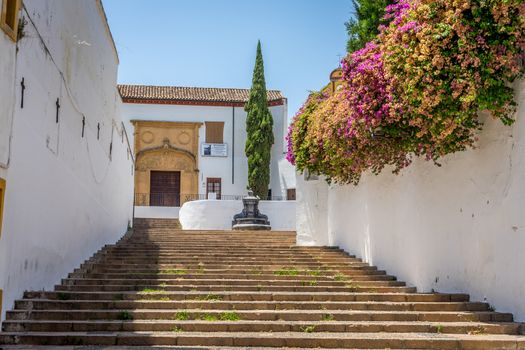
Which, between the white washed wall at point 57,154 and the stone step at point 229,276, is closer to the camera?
the white washed wall at point 57,154

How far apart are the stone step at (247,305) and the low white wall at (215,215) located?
16.2 m

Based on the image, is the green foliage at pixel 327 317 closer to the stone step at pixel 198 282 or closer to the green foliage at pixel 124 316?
the stone step at pixel 198 282

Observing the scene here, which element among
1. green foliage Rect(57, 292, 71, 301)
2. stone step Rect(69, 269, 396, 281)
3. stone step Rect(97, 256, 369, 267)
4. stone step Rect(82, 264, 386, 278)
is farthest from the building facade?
green foliage Rect(57, 292, 71, 301)

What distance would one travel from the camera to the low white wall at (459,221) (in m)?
7.62

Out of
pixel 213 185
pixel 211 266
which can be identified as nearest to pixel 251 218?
pixel 213 185

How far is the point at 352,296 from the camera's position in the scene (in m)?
9.16

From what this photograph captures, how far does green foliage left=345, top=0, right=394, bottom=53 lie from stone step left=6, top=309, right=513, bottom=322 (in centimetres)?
651

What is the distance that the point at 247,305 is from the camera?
8.63 m

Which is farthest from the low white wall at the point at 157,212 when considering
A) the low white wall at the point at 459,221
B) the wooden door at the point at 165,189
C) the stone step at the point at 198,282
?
the stone step at the point at 198,282

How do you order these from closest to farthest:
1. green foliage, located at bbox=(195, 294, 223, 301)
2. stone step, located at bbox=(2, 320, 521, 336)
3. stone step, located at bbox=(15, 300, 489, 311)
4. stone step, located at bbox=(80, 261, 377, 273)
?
1. stone step, located at bbox=(2, 320, 521, 336)
2. stone step, located at bbox=(15, 300, 489, 311)
3. green foliage, located at bbox=(195, 294, 223, 301)
4. stone step, located at bbox=(80, 261, 377, 273)

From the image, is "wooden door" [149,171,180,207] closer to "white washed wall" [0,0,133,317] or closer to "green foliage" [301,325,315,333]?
"white washed wall" [0,0,133,317]

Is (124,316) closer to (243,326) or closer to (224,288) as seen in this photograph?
→ (243,326)

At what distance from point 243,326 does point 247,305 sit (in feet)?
3.01

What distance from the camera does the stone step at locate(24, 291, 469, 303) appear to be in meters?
8.85
